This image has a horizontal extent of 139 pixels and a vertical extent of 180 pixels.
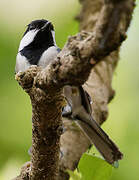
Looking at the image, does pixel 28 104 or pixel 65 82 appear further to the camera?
pixel 28 104

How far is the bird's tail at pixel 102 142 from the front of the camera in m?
1.89

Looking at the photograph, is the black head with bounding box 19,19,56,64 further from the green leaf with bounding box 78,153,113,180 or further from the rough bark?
the green leaf with bounding box 78,153,113,180

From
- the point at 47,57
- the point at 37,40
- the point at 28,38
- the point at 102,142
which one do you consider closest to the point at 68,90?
the point at 102,142

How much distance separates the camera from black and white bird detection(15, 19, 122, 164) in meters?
1.86

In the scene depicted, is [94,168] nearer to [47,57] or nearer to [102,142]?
[102,142]

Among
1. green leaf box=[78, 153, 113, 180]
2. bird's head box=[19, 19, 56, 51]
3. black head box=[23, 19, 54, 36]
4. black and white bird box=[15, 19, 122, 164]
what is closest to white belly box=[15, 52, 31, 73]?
black and white bird box=[15, 19, 122, 164]

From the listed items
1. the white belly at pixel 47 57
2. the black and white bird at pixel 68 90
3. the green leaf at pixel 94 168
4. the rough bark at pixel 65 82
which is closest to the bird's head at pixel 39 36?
the black and white bird at pixel 68 90

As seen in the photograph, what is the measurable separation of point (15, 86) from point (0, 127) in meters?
0.44

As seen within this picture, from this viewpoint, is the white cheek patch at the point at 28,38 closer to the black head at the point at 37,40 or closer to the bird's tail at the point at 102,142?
the black head at the point at 37,40

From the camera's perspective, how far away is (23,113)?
3.56 m

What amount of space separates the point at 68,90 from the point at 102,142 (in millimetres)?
371

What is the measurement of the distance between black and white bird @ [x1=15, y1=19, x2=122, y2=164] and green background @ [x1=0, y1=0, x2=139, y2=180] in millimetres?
766

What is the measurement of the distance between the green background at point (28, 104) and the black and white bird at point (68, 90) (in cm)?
77

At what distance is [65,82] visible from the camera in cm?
138
